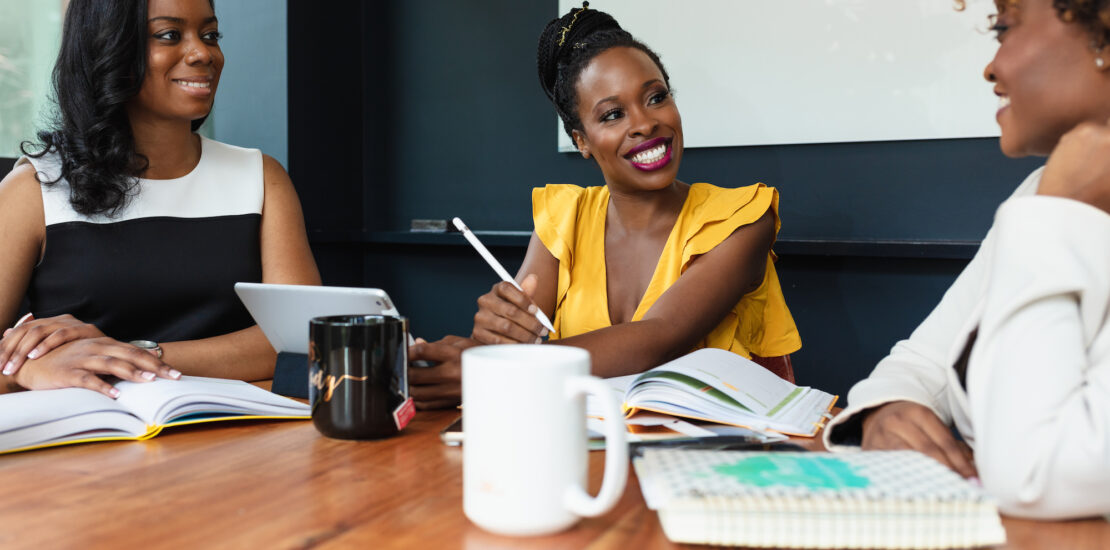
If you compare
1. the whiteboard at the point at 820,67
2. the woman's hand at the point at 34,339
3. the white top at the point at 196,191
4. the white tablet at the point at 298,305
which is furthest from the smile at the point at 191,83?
the whiteboard at the point at 820,67

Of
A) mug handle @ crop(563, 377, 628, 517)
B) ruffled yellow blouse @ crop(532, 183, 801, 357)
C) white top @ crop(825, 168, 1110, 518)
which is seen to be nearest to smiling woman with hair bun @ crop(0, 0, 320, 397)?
ruffled yellow blouse @ crop(532, 183, 801, 357)

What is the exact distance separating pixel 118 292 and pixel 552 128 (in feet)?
5.25

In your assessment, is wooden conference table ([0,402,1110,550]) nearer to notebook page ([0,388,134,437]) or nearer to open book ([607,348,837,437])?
notebook page ([0,388,134,437])

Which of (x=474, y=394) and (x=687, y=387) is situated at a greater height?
(x=474, y=394)

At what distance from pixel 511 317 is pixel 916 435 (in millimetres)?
605

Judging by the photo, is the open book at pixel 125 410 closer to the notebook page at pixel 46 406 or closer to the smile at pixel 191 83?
the notebook page at pixel 46 406

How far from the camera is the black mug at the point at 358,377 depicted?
2.72 feet

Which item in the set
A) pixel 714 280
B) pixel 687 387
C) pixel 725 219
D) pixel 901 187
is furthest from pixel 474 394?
pixel 901 187

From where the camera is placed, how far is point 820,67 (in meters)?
2.30

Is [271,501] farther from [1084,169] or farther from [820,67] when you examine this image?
[820,67]

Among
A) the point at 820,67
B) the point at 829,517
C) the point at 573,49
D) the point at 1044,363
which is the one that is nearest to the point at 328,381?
the point at 829,517

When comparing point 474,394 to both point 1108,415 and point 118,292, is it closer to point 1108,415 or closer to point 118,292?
point 1108,415

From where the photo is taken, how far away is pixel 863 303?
231 centimetres

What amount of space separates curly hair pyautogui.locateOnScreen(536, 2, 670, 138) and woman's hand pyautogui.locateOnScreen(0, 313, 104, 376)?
111 cm
